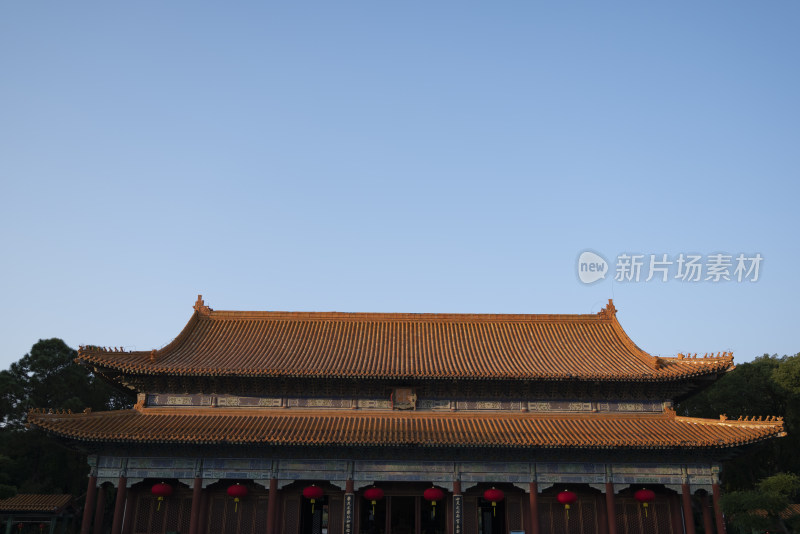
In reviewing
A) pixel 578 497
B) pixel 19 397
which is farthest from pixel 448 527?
pixel 19 397

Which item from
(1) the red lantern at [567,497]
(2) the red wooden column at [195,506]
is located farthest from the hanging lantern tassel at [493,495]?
(2) the red wooden column at [195,506]

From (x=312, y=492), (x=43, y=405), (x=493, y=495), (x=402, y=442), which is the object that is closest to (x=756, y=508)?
(x=493, y=495)

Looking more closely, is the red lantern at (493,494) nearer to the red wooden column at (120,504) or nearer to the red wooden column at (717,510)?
the red wooden column at (717,510)

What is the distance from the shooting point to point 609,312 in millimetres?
29328

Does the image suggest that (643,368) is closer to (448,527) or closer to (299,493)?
(448,527)

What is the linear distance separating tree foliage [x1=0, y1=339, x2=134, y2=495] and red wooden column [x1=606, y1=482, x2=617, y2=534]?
1239 inches

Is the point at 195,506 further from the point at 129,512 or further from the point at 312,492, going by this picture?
the point at 312,492

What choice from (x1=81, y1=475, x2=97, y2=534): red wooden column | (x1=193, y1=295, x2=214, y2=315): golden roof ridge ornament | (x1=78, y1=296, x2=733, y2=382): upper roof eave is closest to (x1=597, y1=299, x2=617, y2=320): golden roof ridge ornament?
(x1=78, y1=296, x2=733, y2=382): upper roof eave

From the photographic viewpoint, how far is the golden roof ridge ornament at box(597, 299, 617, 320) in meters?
29.2

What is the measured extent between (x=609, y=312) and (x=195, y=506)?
20.3 metres

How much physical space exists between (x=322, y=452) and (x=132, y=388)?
344 inches

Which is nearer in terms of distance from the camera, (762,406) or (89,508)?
(89,508)

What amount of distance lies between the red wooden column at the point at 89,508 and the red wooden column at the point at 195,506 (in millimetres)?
3370

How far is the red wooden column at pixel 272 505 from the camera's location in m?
21.8
